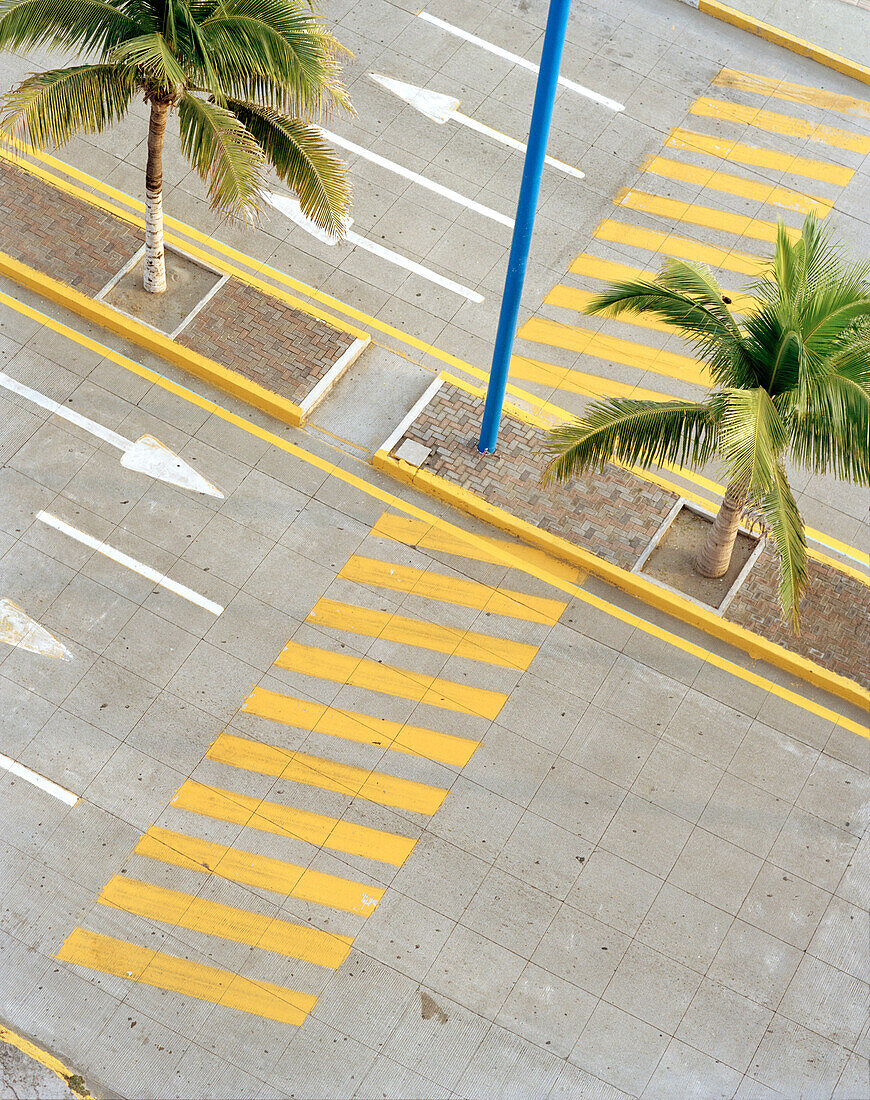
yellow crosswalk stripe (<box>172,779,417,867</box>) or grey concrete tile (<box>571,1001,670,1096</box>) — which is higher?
yellow crosswalk stripe (<box>172,779,417,867</box>)

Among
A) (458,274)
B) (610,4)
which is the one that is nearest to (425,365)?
(458,274)

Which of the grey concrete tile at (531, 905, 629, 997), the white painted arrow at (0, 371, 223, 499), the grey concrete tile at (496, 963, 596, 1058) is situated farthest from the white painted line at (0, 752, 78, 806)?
the grey concrete tile at (531, 905, 629, 997)

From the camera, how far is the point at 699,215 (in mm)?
19953

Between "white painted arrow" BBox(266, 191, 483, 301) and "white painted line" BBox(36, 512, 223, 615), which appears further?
"white painted arrow" BBox(266, 191, 483, 301)

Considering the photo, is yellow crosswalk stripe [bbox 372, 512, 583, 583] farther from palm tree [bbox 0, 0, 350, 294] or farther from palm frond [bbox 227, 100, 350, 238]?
palm tree [bbox 0, 0, 350, 294]

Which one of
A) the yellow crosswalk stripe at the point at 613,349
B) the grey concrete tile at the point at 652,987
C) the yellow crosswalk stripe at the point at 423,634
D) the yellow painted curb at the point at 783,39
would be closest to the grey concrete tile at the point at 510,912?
the grey concrete tile at the point at 652,987

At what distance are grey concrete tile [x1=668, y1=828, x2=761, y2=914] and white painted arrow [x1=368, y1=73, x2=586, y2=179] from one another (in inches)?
388

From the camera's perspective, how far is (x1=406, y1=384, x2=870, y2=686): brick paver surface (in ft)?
53.9

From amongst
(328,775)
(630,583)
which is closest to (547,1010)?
(328,775)

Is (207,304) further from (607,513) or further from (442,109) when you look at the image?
(607,513)

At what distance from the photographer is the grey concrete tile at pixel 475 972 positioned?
14117 millimetres

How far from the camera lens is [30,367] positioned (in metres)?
17.8

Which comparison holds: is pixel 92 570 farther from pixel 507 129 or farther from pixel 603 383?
pixel 507 129

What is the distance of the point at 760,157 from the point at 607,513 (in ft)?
22.5
